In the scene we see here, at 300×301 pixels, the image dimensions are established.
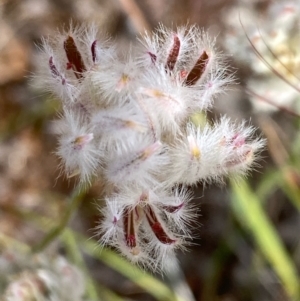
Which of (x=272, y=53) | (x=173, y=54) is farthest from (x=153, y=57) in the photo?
(x=272, y=53)

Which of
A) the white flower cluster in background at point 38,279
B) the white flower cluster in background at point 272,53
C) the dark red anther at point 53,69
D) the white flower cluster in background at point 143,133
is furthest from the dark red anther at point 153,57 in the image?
the white flower cluster in background at point 38,279

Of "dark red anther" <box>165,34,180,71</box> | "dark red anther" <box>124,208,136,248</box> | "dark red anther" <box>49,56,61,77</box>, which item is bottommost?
"dark red anther" <box>124,208,136,248</box>

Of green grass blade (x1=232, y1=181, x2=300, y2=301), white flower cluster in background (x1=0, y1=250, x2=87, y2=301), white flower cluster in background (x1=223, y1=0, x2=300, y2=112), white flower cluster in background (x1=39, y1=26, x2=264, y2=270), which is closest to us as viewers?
white flower cluster in background (x1=39, y1=26, x2=264, y2=270)

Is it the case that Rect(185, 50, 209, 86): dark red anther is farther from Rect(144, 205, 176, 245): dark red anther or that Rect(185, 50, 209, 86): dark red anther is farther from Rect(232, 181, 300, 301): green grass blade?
Rect(232, 181, 300, 301): green grass blade

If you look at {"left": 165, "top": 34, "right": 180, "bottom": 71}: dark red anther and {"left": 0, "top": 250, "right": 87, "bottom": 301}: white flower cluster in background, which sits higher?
{"left": 165, "top": 34, "right": 180, "bottom": 71}: dark red anther

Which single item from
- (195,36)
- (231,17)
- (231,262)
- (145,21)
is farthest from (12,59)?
(195,36)

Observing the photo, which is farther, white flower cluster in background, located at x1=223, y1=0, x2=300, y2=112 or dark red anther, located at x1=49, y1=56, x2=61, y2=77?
white flower cluster in background, located at x1=223, y1=0, x2=300, y2=112

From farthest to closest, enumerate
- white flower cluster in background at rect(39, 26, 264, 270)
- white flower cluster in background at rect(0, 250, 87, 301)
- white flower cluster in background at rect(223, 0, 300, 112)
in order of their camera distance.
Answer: white flower cluster in background at rect(223, 0, 300, 112)
white flower cluster in background at rect(0, 250, 87, 301)
white flower cluster in background at rect(39, 26, 264, 270)

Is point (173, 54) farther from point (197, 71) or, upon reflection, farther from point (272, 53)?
point (272, 53)

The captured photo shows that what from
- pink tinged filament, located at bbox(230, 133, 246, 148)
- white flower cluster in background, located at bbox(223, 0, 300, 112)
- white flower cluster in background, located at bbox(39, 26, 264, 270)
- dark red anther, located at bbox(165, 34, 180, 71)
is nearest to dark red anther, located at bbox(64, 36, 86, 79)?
white flower cluster in background, located at bbox(39, 26, 264, 270)
